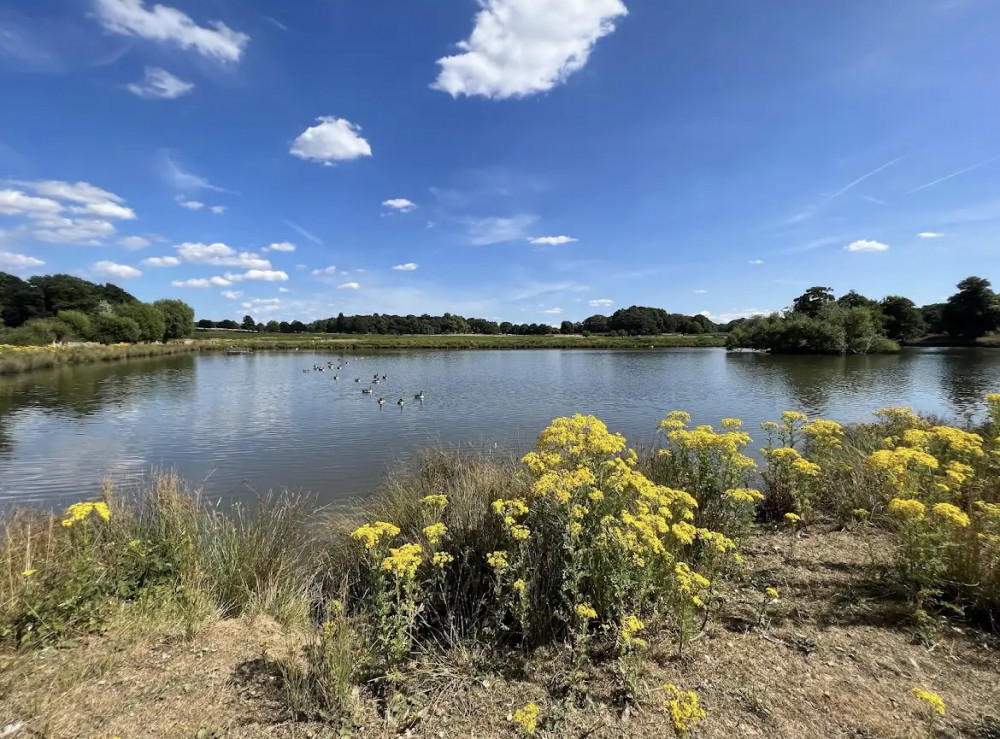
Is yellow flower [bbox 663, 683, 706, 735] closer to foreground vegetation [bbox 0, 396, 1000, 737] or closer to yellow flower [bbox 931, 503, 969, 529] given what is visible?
foreground vegetation [bbox 0, 396, 1000, 737]

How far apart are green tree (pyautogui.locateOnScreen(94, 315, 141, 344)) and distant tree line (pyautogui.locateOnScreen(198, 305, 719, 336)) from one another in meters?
72.1

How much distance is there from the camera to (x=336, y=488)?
1065cm

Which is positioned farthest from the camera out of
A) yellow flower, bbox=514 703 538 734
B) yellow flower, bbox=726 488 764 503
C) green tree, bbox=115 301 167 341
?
green tree, bbox=115 301 167 341

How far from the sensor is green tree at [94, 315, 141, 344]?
65438 mm

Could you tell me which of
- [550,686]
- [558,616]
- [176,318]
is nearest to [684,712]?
[550,686]

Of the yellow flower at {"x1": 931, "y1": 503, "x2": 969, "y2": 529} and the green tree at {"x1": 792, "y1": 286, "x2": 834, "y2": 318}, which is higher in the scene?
the green tree at {"x1": 792, "y1": 286, "x2": 834, "y2": 318}

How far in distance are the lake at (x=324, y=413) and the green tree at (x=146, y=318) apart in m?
45.4

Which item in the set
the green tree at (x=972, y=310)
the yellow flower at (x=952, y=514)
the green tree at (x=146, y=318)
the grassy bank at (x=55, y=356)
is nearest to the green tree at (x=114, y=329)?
the green tree at (x=146, y=318)

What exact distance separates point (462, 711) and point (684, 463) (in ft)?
12.8

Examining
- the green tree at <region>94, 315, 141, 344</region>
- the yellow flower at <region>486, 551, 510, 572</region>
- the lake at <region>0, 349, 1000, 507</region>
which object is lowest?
the lake at <region>0, 349, 1000, 507</region>

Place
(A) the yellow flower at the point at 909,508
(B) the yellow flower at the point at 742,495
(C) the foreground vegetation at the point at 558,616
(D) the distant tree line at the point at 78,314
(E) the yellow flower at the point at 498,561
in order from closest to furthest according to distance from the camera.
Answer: (C) the foreground vegetation at the point at 558,616 → (E) the yellow flower at the point at 498,561 → (A) the yellow flower at the point at 909,508 → (B) the yellow flower at the point at 742,495 → (D) the distant tree line at the point at 78,314

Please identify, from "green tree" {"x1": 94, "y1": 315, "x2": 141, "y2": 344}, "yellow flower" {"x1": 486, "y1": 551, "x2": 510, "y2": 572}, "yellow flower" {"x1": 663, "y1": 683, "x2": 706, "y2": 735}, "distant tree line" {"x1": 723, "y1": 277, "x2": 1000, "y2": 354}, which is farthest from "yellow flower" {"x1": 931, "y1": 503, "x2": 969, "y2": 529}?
"green tree" {"x1": 94, "y1": 315, "x2": 141, "y2": 344}

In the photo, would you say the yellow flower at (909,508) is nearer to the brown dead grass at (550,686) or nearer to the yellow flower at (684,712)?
the brown dead grass at (550,686)

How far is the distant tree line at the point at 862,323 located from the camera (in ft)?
196
